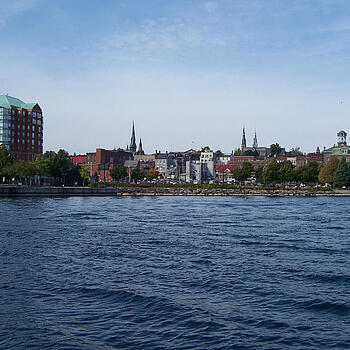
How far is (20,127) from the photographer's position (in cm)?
14462

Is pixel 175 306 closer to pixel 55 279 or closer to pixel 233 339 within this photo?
pixel 233 339

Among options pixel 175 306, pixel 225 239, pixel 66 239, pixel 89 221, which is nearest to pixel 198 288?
pixel 175 306

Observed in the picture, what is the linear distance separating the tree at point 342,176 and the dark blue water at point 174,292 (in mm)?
108686

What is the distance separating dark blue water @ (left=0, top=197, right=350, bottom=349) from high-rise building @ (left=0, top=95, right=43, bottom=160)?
113 metres

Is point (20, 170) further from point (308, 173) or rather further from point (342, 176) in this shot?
point (308, 173)

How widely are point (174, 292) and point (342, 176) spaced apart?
423 ft

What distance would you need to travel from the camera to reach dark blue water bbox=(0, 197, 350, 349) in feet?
47.1

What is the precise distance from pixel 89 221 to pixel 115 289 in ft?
96.8

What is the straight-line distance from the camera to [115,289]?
63.7ft

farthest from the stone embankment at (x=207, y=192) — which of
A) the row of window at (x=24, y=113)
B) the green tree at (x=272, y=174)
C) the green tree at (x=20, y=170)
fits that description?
the row of window at (x=24, y=113)

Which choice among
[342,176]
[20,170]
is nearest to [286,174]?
[342,176]

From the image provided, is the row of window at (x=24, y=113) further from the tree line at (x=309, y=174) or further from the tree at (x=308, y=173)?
the tree at (x=308, y=173)

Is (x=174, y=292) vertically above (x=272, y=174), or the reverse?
(x=272, y=174)

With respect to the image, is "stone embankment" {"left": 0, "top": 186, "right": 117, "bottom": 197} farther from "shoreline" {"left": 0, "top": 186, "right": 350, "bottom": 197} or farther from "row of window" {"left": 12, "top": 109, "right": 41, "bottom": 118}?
"row of window" {"left": 12, "top": 109, "right": 41, "bottom": 118}
